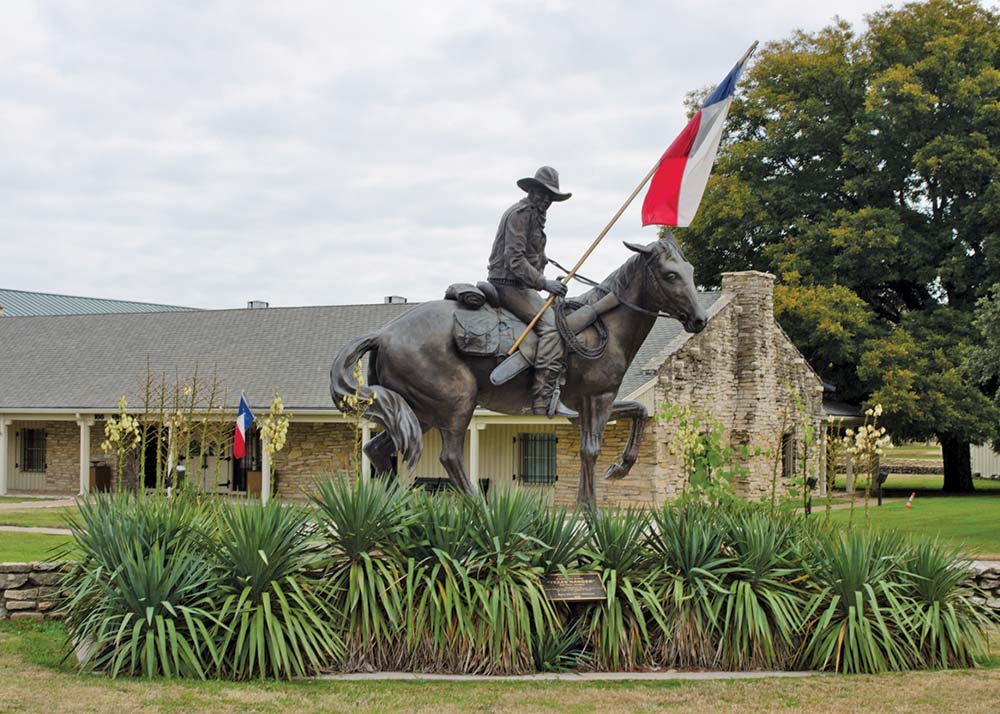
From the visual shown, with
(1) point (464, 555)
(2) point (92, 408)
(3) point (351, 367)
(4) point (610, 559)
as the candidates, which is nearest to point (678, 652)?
(4) point (610, 559)

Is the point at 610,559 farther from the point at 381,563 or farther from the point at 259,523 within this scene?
the point at 259,523

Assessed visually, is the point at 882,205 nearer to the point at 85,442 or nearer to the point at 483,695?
the point at 85,442

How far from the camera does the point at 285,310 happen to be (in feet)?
104

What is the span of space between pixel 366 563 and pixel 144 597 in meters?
1.53

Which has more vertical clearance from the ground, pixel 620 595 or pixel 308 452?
pixel 308 452

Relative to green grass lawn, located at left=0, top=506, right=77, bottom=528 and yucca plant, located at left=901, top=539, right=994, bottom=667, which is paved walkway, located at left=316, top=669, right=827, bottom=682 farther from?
green grass lawn, located at left=0, top=506, right=77, bottom=528

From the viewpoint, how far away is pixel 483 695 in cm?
756

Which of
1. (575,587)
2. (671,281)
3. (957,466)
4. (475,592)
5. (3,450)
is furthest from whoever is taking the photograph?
(957,466)

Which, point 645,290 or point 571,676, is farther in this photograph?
point 645,290

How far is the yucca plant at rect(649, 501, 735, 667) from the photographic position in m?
8.48

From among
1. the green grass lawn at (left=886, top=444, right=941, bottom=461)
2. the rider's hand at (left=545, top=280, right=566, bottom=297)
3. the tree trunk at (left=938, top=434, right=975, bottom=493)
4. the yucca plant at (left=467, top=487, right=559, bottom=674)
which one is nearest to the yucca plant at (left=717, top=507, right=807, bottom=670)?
the yucca plant at (left=467, top=487, right=559, bottom=674)

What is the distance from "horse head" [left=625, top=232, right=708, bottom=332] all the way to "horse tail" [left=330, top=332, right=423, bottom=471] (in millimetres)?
2342

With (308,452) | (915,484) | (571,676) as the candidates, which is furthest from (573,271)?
(915,484)

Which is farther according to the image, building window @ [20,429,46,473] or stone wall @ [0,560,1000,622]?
building window @ [20,429,46,473]
